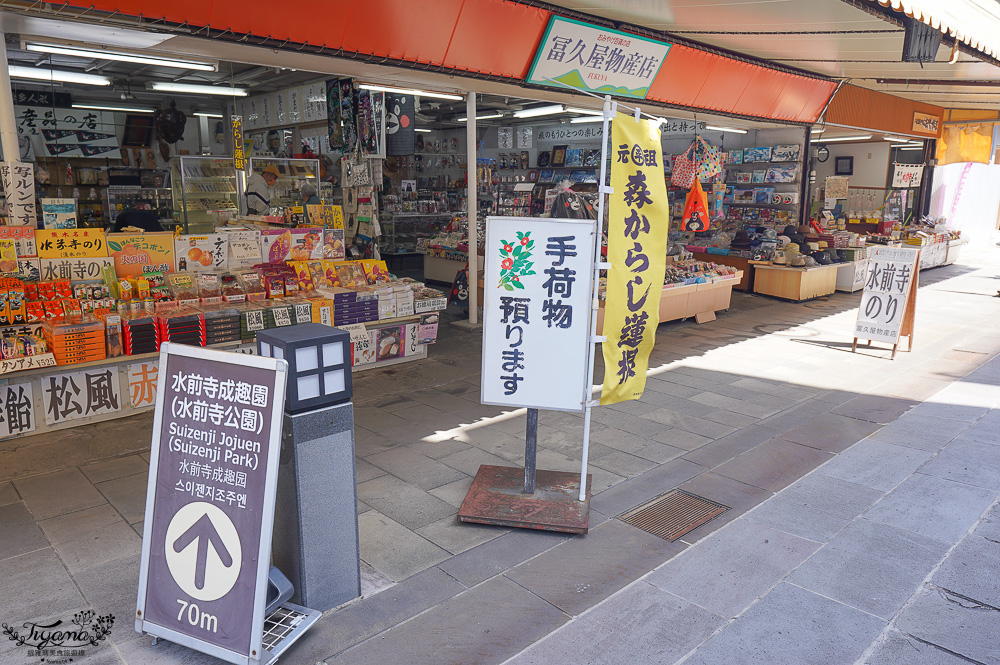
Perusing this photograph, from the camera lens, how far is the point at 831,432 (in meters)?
5.87

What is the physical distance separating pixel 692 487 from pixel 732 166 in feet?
35.1

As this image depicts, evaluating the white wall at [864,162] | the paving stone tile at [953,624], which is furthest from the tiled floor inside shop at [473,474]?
the white wall at [864,162]

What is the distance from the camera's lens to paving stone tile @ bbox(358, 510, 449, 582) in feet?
12.1

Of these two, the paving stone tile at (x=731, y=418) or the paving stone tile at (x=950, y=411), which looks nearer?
the paving stone tile at (x=731, y=418)

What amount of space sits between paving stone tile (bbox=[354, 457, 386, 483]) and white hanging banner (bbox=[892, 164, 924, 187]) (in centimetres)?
1610

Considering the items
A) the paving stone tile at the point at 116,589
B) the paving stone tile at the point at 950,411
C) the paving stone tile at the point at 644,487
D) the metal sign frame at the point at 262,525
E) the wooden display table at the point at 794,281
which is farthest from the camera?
the wooden display table at the point at 794,281

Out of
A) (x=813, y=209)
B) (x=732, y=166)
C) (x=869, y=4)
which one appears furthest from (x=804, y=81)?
(x=869, y=4)

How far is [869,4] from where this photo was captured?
566 centimetres

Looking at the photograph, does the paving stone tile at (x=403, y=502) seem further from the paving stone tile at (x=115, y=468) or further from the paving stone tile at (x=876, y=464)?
the paving stone tile at (x=876, y=464)

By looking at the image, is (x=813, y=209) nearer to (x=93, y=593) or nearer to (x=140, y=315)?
(x=140, y=315)

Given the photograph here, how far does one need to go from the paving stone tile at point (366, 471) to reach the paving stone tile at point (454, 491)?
1.68 ft

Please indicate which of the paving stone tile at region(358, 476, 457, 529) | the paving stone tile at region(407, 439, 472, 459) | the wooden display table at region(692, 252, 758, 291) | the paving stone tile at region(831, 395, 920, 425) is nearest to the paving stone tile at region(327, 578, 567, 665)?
the paving stone tile at region(358, 476, 457, 529)

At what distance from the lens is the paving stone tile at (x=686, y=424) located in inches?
229

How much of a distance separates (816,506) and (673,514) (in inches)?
39.4
